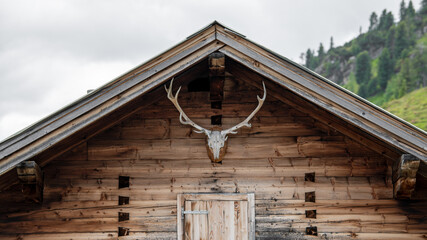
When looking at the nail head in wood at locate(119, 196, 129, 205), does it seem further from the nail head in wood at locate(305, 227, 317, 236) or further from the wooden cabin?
the nail head in wood at locate(305, 227, 317, 236)

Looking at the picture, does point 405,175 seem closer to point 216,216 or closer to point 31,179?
point 216,216

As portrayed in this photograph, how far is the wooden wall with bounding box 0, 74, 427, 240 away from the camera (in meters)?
6.43

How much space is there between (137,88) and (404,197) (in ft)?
15.2

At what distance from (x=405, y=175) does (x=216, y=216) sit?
3.01 metres

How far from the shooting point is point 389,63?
88688 millimetres

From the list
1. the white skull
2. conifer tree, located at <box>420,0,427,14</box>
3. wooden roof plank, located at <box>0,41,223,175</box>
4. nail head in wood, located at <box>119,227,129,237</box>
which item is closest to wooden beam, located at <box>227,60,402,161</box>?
Result: wooden roof plank, located at <box>0,41,223,175</box>

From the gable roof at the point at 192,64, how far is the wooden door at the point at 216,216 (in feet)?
6.59

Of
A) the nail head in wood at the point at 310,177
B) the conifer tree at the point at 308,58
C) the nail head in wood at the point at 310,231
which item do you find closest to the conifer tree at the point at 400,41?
the conifer tree at the point at 308,58

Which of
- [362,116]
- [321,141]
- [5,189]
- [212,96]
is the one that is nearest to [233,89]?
[212,96]

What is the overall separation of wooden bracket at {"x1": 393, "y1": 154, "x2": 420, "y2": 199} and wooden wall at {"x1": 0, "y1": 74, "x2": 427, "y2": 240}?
253 millimetres

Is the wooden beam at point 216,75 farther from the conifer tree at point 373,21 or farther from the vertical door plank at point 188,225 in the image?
the conifer tree at point 373,21

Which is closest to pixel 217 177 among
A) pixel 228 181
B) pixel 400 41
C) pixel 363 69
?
pixel 228 181

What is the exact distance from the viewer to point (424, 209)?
6.36m

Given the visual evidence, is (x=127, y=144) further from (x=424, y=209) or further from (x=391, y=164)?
(x=424, y=209)
